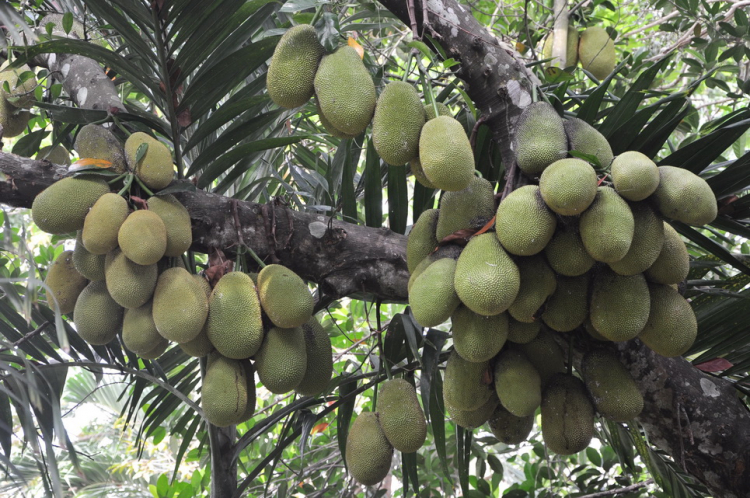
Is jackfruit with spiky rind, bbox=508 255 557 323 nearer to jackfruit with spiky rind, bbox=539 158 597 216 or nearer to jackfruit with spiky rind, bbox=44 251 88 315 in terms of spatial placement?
jackfruit with spiky rind, bbox=539 158 597 216

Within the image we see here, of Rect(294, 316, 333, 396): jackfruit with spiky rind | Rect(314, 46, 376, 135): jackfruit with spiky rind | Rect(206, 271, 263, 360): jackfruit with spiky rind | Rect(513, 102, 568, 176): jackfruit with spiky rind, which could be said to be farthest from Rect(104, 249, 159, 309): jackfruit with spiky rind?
Rect(513, 102, 568, 176): jackfruit with spiky rind

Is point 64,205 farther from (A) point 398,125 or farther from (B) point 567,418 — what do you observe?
(B) point 567,418

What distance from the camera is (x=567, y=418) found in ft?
3.28

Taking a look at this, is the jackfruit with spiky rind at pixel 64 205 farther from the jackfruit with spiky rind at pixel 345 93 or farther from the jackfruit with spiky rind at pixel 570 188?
the jackfruit with spiky rind at pixel 570 188

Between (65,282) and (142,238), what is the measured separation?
0.93ft

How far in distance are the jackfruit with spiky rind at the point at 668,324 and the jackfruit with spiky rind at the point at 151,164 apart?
2.81 feet

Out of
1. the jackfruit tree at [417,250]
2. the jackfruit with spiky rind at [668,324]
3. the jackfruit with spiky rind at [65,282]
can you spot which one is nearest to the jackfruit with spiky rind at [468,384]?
the jackfruit tree at [417,250]

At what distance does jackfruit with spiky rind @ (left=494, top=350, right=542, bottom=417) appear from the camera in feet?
3.19

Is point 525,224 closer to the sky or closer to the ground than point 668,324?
closer to the sky

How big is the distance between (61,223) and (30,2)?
3.14 ft

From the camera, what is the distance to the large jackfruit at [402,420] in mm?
1111

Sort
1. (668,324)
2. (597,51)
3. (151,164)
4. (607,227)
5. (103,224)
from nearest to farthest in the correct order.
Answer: (607,227)
(668,324)
(103,224)
(151,164)
(597,51)

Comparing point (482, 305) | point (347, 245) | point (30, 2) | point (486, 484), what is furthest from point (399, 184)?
point (30, 2)

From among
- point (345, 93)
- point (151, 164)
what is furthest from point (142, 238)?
point (345, 93)
